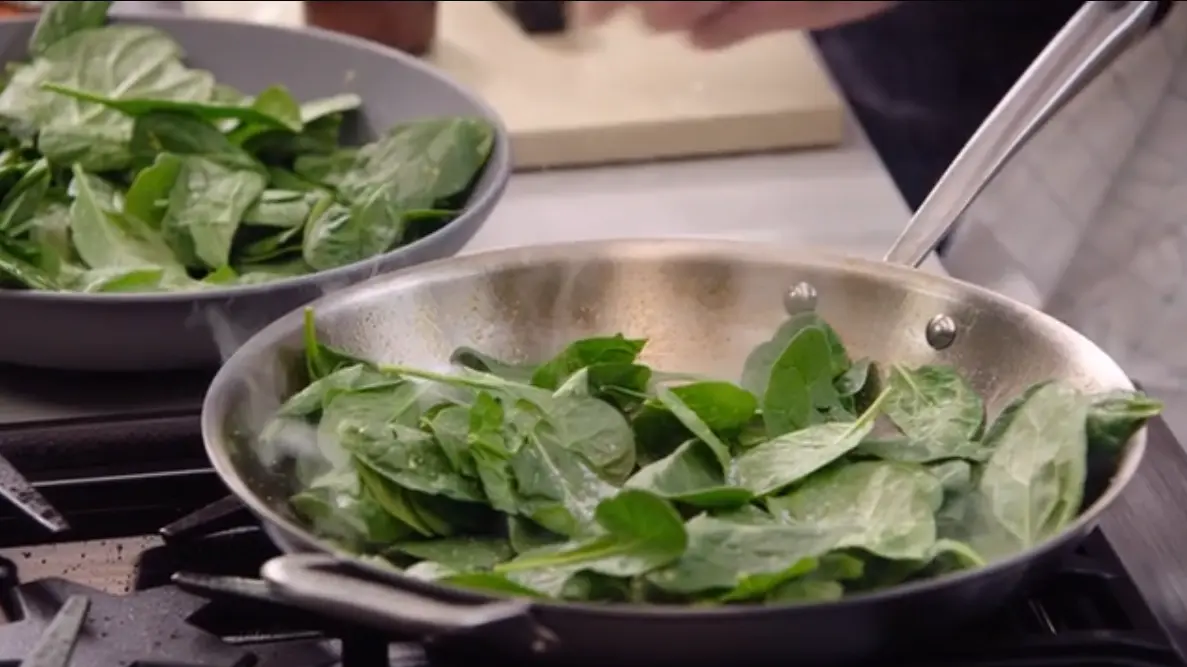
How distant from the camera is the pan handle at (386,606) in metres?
0.42

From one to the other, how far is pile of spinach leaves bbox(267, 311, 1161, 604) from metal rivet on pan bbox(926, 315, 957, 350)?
0.03 m

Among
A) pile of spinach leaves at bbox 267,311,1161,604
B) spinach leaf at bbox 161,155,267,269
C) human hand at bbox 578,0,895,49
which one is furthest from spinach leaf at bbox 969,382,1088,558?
human hand at bbox 578,0,895,49

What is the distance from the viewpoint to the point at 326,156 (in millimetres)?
829

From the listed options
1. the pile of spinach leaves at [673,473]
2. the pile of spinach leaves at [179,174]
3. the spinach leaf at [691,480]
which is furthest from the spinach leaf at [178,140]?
the spinach leaf at [691,480]

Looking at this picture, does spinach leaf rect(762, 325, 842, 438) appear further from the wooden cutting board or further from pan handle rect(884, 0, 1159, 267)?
the wooden cutting board

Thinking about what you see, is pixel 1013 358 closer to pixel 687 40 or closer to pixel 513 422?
pixel 513 422

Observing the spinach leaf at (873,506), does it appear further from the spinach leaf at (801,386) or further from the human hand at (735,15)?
the human hand at (735,15)

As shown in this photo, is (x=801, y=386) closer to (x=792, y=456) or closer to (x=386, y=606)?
(x=792, y=456)

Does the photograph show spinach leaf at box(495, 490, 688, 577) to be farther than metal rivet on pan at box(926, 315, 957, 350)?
No

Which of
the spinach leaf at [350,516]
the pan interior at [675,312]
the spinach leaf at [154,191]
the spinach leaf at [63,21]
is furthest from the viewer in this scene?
the spinach leaf at [63,21]

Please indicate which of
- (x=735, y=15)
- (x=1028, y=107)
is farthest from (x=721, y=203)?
(x=1028, y=107)

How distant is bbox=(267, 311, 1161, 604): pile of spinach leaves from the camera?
0.48 metres

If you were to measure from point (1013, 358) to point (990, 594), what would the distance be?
18cm

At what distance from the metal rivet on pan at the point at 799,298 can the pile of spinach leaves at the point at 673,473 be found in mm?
64
